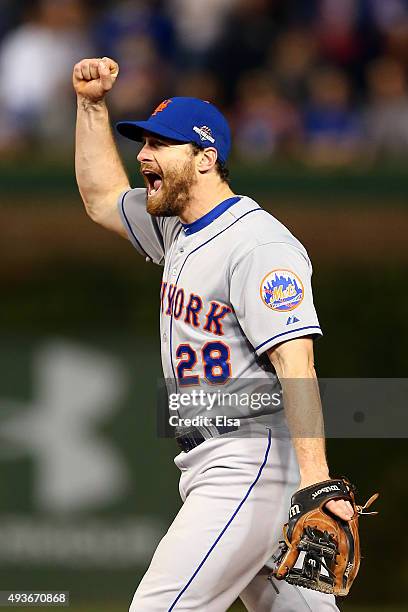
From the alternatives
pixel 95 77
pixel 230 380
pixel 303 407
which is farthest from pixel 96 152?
pixel 303 407

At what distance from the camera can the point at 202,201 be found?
3.71m

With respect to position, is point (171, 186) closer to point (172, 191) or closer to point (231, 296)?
point (172, 191)

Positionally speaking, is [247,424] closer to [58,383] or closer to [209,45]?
[58,383]

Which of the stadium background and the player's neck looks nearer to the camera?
the player's neck

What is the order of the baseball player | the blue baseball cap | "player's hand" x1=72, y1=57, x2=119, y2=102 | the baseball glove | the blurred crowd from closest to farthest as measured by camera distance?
the baseball glove < the baseball player < the blue baseball cap < "player's hand" x1=72, y1=57, x2=119, y2=102 < the blurred crowd

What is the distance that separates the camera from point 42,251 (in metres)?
5.82

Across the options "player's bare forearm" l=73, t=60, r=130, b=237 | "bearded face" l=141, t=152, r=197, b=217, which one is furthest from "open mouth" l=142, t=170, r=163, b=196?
"player's bare forearm" l=73, t=60, r=130, b=237

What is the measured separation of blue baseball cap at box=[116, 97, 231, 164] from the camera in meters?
3.63

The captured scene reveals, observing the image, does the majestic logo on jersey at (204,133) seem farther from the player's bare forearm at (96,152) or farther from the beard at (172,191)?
the player's bare forearm at (96,152)

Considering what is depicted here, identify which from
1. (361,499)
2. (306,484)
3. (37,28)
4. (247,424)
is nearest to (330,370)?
(361,499)

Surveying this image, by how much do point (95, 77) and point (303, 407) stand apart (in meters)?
1.58

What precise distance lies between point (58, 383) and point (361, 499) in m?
1.59

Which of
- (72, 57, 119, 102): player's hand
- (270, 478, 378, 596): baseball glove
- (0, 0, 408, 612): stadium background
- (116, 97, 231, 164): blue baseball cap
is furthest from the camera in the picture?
(0, 0, 408, 612): stadium background

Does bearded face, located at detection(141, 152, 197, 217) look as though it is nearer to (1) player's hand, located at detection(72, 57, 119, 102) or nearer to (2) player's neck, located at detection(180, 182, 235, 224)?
(2) player's neck, located at detection(180, 182, 235, 224)
